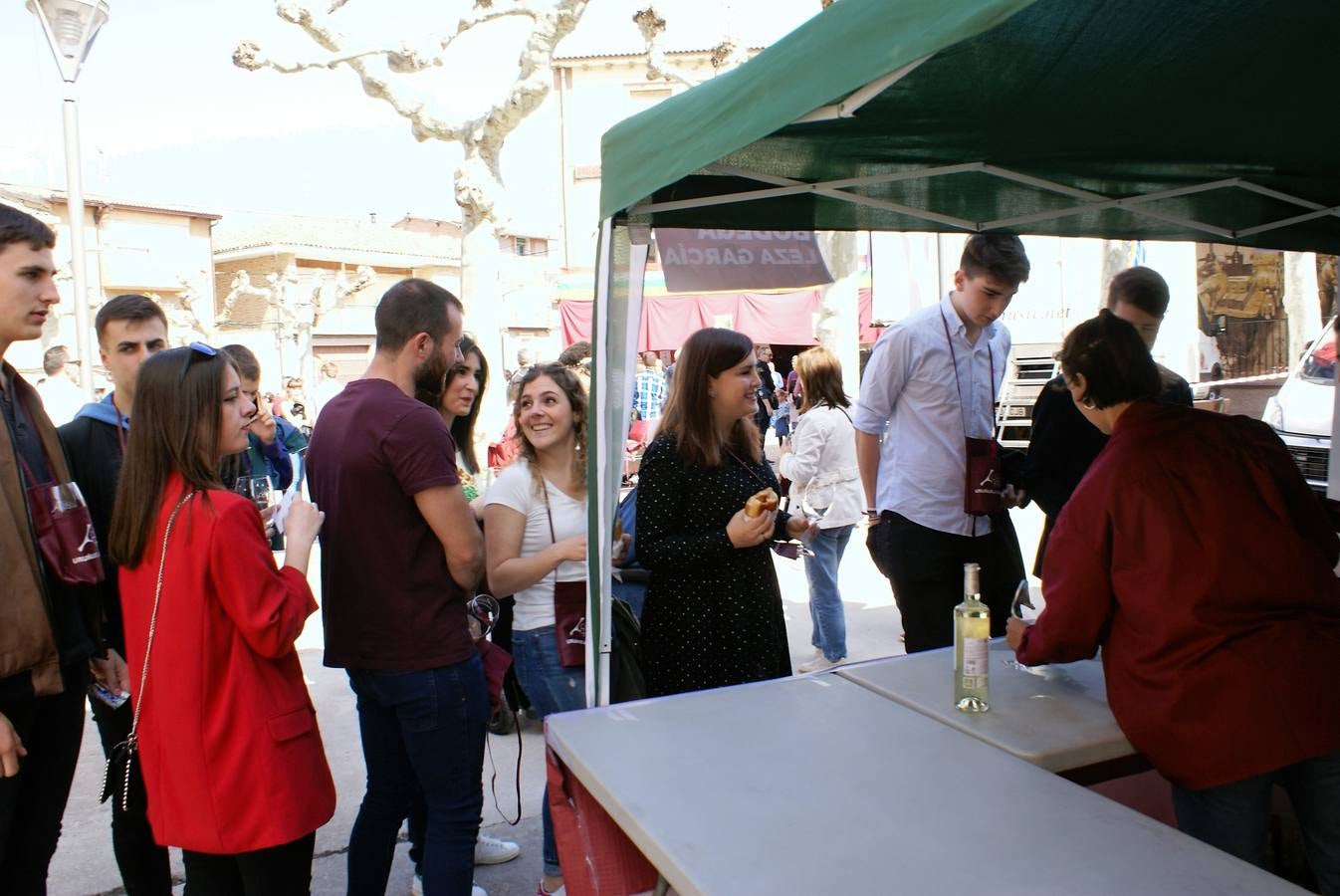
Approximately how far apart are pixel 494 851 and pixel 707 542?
141 cm

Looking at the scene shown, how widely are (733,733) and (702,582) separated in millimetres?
742

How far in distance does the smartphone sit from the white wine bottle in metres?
1.97

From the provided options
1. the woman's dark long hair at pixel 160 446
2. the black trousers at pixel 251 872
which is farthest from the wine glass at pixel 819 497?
the woman's dark long hair at pixel 160 446

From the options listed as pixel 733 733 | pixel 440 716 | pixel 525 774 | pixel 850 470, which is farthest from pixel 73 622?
pixel 850 470

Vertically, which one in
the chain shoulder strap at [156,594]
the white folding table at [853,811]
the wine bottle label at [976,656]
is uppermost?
the chain shoulder strap at [156,594]

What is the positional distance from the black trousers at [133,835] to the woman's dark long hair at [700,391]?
1643mm

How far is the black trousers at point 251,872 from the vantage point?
2.03 metres

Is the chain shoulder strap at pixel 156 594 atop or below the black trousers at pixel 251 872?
atop

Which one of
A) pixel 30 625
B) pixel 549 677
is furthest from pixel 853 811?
pixel 30 625

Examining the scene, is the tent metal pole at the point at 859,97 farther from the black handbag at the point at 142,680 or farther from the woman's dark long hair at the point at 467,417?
the woman's dark long hair at the point at 467,417

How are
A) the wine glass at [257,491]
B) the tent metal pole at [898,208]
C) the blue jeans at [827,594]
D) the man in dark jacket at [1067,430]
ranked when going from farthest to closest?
the blue jeans at [827,594] < the man in dark jacket at [1067,430] < the tent metal pole at [898,208] < the wine glass at [257,491]

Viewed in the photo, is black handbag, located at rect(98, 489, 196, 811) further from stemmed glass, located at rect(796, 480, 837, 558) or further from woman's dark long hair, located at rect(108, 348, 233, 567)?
stemmed glass, located at rect(796, 480, 837, 558)

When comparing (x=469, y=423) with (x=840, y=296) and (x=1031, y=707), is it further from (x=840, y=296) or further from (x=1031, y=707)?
(x=840, y=296)

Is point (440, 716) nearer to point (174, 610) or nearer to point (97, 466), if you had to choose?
point (174, 610)
